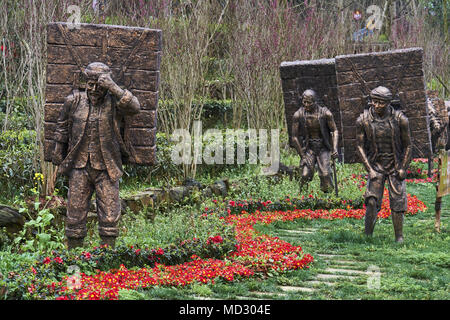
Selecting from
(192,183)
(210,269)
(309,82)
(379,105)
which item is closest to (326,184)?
(309,82)

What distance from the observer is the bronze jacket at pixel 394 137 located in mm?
9266

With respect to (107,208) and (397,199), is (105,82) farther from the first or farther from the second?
(397,199)

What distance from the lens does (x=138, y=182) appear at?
12367 millimetres

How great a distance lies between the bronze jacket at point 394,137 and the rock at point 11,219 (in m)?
4.46

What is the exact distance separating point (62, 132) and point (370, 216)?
4369mm

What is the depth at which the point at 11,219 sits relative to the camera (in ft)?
28.0

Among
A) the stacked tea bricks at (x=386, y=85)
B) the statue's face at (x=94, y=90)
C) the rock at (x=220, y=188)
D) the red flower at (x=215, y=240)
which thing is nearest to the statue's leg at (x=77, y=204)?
the statue's face at (x=94, y=90)

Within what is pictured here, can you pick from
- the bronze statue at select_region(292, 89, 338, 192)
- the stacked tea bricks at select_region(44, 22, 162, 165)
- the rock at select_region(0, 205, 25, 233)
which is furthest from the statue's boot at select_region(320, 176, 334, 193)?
the rock at select_region(0, 205, 25, 233)

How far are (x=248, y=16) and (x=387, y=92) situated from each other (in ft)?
30.3

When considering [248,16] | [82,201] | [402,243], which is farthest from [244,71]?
[82,201]

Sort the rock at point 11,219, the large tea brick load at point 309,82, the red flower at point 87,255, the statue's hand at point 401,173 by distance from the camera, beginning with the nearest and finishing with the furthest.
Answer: the red flower at point 87,255
the rock at point 11,219
the statue's hand at point 401,173
the large tea brick load at point 309,82

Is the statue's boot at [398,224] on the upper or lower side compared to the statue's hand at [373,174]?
lower

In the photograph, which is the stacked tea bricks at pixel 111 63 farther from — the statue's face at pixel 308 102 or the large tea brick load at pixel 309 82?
the large tea brick load at pixel 309 82
